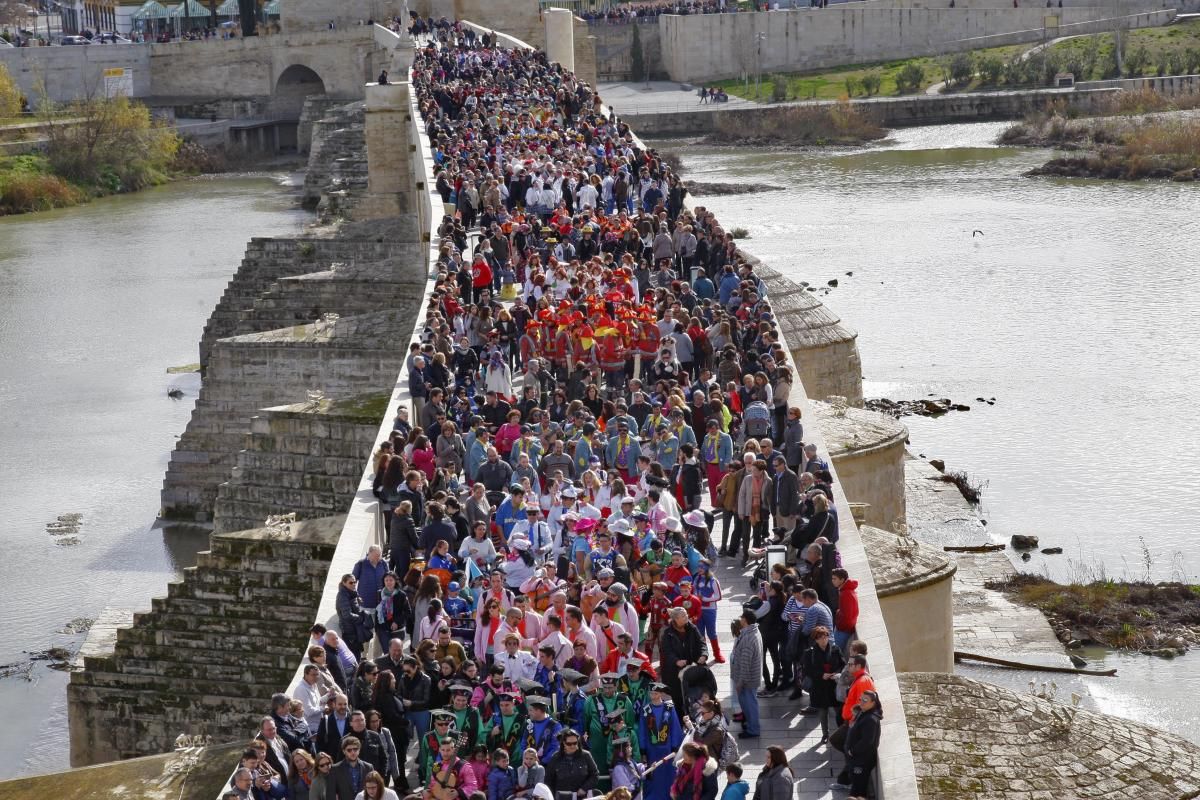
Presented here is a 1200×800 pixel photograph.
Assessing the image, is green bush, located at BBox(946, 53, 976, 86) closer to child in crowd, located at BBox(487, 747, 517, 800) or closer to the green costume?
the green costume

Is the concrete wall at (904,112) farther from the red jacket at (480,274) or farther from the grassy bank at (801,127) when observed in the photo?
the red jacket at (480,274)

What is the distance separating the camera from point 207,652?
1770 centimetres

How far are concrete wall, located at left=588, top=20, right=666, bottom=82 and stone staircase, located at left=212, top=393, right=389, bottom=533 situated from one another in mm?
57612

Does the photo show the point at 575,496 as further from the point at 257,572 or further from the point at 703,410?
the point at 257,572

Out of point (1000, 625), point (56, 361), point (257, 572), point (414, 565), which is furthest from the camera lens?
point (56, 361)

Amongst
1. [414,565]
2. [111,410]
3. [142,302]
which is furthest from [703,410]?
[142,302]

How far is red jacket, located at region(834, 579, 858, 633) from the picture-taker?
37.0 ft

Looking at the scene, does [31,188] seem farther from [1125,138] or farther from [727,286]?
[727,286]

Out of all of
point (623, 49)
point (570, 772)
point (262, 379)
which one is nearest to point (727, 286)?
point (262, 379)

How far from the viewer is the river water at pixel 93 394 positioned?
955 inches

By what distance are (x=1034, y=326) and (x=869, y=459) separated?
1735cm

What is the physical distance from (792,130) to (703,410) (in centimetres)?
5360

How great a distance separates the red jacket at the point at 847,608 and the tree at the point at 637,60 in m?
68.3

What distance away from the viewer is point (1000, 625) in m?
22.6
